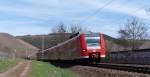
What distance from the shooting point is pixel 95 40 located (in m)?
47.1

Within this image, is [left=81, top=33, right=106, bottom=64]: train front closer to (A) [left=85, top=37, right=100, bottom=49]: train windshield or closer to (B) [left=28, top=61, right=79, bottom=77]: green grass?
(A) [left=85, top=37, right=100, bottom=49]: train windshield

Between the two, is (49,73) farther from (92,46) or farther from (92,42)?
(92,46)

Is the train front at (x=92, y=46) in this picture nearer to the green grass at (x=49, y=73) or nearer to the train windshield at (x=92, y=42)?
the train windshield at (x=92, y=42)

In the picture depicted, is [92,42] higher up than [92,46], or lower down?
higher up

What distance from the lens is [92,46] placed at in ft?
156

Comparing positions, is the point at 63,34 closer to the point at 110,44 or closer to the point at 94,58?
the point at 110,44

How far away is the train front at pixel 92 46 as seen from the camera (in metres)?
46.6

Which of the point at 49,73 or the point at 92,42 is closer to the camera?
the point at 49,73

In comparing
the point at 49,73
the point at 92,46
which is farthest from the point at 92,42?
the point at 49,73

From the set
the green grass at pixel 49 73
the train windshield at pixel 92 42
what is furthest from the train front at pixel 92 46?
the green grass at pixel 49 73

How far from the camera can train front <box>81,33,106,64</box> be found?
46625mm

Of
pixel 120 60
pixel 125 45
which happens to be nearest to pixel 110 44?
pixel 125 45

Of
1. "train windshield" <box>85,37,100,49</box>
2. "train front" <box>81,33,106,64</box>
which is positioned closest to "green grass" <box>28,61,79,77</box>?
"train front" <box>81,33,106,64</box>

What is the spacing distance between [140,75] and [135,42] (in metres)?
101
